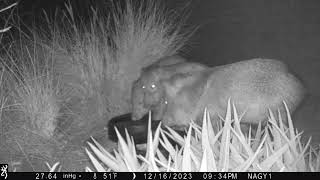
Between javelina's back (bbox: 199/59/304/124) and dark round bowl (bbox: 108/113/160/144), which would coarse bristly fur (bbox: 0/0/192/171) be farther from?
javelina's back (bbox: 199/59/304/124)

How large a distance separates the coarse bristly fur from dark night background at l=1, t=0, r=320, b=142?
0.13 meters

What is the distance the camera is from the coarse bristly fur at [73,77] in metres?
2.47

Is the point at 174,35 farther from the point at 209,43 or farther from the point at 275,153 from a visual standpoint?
the point at 275,153

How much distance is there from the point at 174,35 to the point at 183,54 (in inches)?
8.6

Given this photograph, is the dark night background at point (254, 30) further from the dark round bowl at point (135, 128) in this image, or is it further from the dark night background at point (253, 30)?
the dark round bowl at point (135, 128)

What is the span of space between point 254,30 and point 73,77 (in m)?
1.21

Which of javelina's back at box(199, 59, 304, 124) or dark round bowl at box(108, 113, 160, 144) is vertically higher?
javelina's back at box(199, 59, 304, 124)

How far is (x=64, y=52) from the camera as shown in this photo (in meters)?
3.17

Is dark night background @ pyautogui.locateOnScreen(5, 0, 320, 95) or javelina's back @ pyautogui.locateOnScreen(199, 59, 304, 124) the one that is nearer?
javelina's back @ pyautogui.locateOnScreen(199, 59, 304, 124)

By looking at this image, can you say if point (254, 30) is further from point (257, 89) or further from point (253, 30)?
point (257, 89)

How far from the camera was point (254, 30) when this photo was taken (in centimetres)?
286

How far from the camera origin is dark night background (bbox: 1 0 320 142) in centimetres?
247

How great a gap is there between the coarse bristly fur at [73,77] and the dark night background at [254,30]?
13 centimetres

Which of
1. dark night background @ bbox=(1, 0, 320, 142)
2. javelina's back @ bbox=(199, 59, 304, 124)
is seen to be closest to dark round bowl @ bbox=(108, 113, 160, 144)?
javelina's back @ bbox=(199, 59, 304, 124)
